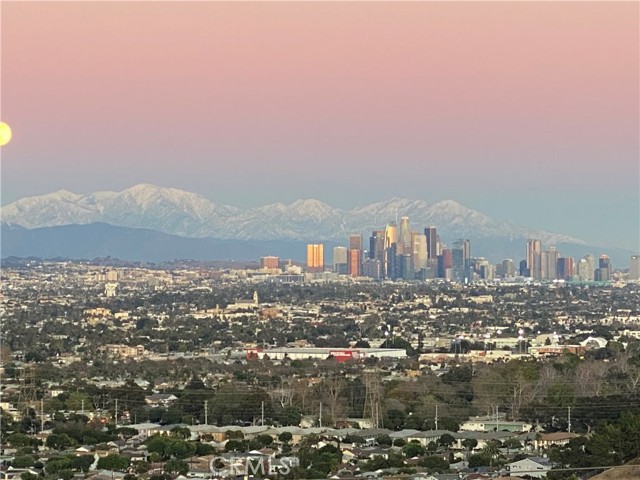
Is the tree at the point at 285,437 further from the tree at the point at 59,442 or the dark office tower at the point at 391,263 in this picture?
the dark office tower at the point at 391,263

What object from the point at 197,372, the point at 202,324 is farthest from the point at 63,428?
the point at 202,324

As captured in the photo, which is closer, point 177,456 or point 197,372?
point 177,456

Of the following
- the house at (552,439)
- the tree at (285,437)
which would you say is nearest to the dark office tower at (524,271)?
the house at (552,439)

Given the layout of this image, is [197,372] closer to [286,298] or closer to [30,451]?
[30,451]

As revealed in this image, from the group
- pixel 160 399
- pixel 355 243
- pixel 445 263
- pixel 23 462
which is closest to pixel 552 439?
pixel 23 462

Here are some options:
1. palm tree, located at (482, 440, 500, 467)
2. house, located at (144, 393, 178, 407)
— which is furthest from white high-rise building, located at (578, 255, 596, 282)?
palm tree, located at (482, 440, 500, 467)

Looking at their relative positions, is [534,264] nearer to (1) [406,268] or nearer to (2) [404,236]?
(1) [406,268]
